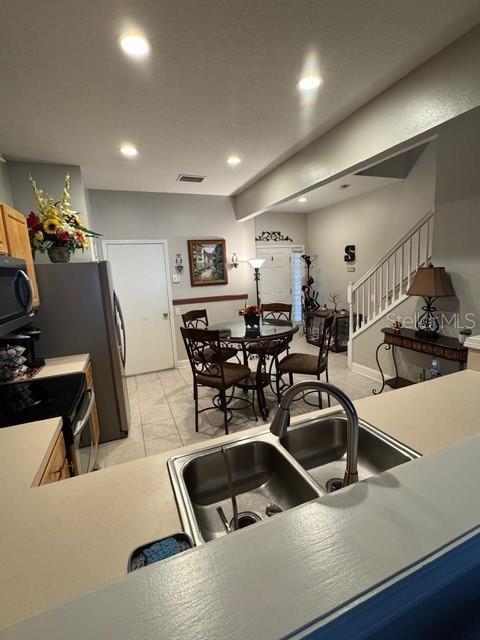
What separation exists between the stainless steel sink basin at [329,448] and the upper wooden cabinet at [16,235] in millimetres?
2004

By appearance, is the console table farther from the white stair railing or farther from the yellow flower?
the yellow flower

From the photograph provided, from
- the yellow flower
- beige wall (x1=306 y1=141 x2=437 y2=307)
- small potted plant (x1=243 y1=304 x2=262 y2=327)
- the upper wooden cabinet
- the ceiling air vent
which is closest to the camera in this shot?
the upper wooden cabinet

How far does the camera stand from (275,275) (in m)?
6.20

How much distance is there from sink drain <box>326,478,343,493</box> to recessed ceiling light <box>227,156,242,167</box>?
10.6 feet

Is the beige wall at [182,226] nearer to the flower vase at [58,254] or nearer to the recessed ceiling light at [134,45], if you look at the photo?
the flower vase at [58,254]

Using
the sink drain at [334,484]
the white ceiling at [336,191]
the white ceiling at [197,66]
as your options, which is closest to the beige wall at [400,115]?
the white ceiling at [197,66]

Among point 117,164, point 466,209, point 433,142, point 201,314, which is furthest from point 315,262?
point 117,164

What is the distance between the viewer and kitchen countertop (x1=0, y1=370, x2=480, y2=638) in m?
0.64

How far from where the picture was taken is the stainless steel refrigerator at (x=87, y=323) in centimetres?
264

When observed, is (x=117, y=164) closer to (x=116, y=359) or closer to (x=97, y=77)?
(x=97, y=77)

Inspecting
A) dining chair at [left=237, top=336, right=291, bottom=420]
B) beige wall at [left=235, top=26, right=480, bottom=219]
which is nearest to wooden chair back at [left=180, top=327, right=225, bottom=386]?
dining chair at [left=237, top=336, right=291, bottom=420]

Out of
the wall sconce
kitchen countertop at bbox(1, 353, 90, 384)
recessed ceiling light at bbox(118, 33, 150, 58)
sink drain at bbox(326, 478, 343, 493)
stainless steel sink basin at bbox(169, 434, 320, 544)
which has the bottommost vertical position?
sink drain at bbox(326, 478, 343, 493)

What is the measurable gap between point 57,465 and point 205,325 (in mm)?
3104

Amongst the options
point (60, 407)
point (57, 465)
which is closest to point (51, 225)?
point (60, 407)
